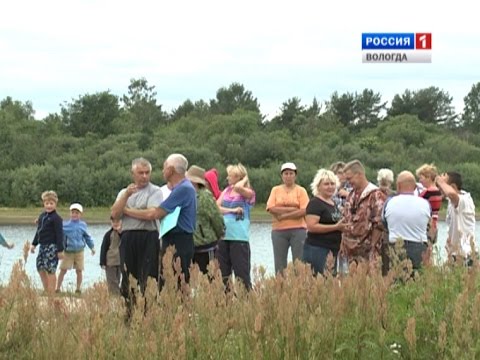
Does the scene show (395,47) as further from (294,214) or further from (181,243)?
(181,243)

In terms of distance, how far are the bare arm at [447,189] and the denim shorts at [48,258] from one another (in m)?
5.14

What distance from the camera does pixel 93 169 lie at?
158 ft

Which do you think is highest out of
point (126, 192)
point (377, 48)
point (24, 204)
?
point (377, 48)

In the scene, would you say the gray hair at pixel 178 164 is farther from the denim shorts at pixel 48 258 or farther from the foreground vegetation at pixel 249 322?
the denim shorts at pixel 48 258

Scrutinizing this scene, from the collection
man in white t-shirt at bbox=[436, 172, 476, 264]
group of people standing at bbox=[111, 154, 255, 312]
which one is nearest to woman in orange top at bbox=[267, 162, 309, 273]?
man in white t-shirt at bbox=[436, 172, 476, 264]

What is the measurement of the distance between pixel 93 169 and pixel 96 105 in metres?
29.9

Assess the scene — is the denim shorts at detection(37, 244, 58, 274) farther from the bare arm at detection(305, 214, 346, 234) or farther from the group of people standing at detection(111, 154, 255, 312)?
the bare arm at detection(305, 214, 346, 234)

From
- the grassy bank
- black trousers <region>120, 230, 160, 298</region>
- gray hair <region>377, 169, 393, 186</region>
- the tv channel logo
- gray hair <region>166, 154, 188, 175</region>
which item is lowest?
the grassy bank

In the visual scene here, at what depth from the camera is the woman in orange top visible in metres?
11.9

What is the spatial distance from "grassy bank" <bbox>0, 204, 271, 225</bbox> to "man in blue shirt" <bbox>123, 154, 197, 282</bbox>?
29.0 m

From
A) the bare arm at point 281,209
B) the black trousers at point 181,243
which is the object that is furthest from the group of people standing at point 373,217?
the black trousers at point 181,243

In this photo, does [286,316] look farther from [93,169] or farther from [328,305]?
[93,169]

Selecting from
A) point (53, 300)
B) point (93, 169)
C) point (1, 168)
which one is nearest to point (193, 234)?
point (53, 300)

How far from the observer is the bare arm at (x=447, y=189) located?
10.4 meters
